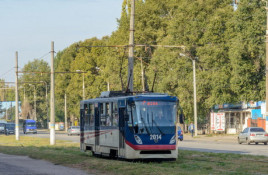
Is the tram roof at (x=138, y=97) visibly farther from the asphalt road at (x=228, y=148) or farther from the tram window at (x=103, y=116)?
the asphalt road at (x=228, y=148)

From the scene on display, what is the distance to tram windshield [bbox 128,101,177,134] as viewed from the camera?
963 inches

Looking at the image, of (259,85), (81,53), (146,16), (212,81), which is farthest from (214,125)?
(81,53)

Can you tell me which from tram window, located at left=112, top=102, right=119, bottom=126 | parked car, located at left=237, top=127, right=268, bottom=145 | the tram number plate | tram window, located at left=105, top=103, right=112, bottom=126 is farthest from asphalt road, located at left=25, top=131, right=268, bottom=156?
tram window, located at left=112, top=102, right=119, bottom=126

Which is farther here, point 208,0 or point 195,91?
point 208,0

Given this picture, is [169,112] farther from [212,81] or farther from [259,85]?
→ [212,81]

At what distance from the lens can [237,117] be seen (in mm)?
77188

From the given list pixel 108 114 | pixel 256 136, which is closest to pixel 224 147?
pixel 256 136

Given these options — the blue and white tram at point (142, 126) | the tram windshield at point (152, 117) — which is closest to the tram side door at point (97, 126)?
the blue and white tram at point (142, 126)

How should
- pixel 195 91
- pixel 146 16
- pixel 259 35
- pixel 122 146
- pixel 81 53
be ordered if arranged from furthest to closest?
pixel 81 53
pixel 146 16
pixel 195 91
pixel 259 35
pixel 122 146

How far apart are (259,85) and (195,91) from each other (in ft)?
25.0

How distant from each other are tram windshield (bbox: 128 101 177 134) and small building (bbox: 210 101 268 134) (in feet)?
136

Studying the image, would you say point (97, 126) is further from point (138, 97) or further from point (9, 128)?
point (9, 128)

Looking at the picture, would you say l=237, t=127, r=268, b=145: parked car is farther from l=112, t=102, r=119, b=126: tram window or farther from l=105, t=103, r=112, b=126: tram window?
l=112, t=102, r=119, b=126: tram window

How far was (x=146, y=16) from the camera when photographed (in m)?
78.6
